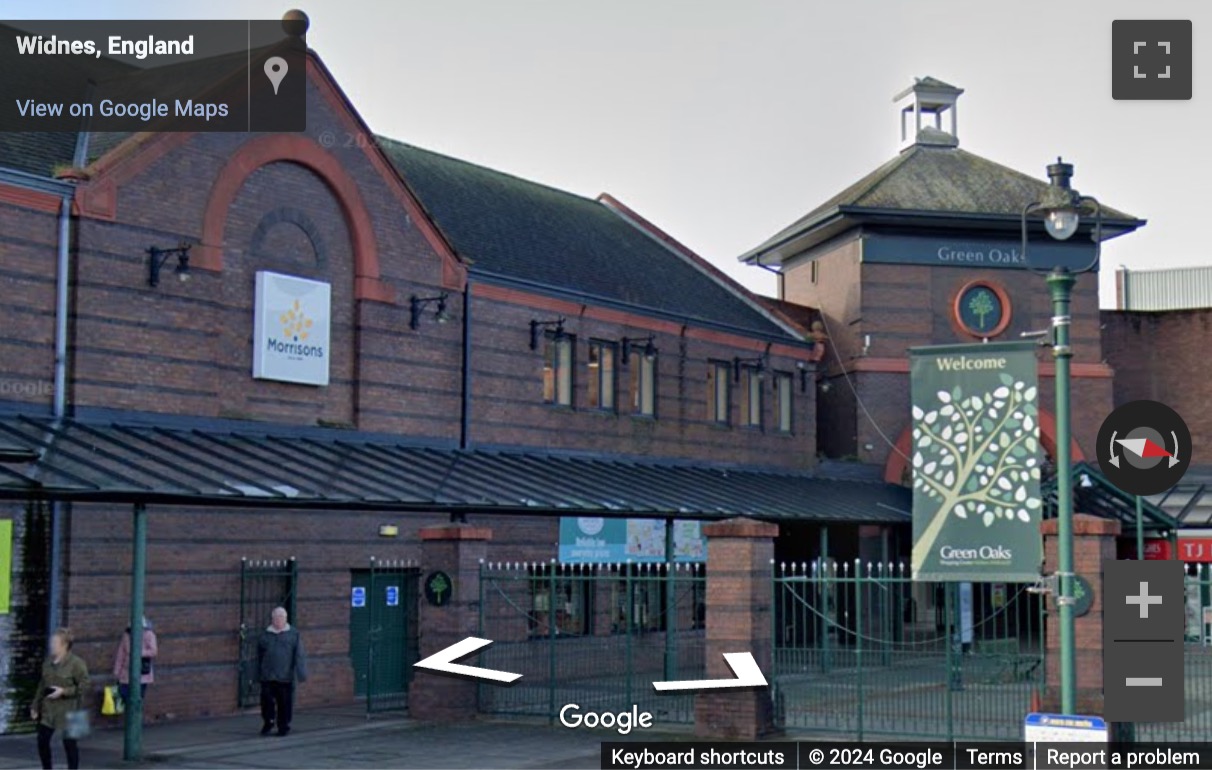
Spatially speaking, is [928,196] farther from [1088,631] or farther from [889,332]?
[1088,631]

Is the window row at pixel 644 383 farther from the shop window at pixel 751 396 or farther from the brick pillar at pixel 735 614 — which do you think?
the brick pillar at pixel 735 614

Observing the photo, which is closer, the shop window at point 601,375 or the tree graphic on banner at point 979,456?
the tree graphic on banner at point 979,456

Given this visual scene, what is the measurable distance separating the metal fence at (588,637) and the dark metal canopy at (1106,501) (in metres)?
9.79

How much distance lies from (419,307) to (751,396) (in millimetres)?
12455

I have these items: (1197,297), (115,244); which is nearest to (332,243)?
(115,244)

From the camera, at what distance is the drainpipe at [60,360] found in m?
21.5

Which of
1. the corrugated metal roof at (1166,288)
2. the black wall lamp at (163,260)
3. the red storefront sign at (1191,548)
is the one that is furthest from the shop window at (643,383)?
the corrugated metal roof at (1166,288)

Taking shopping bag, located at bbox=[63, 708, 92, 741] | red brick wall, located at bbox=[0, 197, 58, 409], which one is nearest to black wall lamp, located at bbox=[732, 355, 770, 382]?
red brick wall, located at bbox=[0, 197, 58, 409]

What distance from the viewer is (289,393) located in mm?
26047

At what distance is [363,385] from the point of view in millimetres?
27422

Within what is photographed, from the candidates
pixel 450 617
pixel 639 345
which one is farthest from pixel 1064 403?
pixel 639 345

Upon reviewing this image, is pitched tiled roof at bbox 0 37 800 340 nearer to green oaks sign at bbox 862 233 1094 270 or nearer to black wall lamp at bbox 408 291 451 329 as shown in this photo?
black wall lamp at bbox 408 291 451 329

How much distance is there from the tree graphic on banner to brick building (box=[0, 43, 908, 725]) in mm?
9502

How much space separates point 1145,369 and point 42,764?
39780mm
